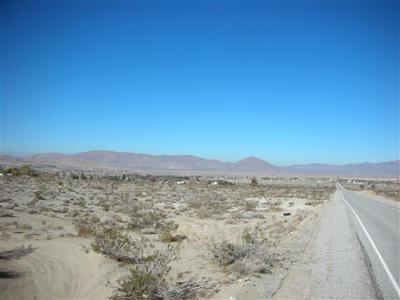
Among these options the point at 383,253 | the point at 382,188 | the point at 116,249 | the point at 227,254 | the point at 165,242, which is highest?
the point at 382,188

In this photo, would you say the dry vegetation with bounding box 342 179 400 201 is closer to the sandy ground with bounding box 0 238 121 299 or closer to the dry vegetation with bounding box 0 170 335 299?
the dry vegetation with bounding box 0 170 335 299

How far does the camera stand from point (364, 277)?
869 centimetres

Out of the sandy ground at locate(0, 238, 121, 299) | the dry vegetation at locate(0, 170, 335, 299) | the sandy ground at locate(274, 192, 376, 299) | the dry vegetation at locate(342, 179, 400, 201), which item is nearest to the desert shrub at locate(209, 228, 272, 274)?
the dry vegetation at locate(0, 170, 335, 299)

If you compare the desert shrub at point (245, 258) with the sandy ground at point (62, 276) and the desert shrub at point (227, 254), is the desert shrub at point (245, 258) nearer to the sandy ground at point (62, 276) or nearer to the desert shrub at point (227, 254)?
the desert shrub at point (227, 254)

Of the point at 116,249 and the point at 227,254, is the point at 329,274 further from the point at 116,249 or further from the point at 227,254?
the point at 116,249

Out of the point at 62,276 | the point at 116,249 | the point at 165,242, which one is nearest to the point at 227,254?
the point at 116,249

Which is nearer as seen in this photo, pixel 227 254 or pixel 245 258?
pixel 245 258

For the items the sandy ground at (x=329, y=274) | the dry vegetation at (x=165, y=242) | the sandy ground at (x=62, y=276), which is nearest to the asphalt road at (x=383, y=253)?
the sandy ground at (x=329, y=274)

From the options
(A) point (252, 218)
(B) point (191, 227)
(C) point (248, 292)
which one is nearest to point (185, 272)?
(C) point (248, 292)

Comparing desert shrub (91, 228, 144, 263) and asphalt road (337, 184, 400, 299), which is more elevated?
asphalt road (337, 184, 400, 299)

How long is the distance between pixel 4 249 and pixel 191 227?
9784 mm

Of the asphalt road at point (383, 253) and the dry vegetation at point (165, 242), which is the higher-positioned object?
the asphalt road at point (383, 253)

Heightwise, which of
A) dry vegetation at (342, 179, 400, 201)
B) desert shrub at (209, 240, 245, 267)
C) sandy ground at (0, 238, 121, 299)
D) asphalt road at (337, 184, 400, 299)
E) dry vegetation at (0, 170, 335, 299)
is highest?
dry vegetation at (342, 179, 400, 201)

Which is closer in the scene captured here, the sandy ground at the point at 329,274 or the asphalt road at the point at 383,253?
the sandy ground at the point at 329,274
